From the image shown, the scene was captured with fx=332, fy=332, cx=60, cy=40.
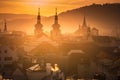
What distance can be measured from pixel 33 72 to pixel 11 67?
12344 mm

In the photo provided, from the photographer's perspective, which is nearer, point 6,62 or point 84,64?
point 84,64

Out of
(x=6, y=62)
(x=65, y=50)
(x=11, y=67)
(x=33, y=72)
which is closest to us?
(x=33, y=72)

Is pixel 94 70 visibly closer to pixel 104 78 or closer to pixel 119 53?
pixel 104 78

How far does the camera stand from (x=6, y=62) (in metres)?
61.0

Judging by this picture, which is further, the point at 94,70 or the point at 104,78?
the point at 94,70

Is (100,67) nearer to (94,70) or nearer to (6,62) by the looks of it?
(94,70)

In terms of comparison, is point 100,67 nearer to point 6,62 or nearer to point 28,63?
point 28,63

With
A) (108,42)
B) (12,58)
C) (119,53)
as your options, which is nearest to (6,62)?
(12,58)

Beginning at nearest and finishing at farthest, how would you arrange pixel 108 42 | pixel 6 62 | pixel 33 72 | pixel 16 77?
pixel 33 72 < pixel 16 77 < pixel 6 62 < pixel 108 42

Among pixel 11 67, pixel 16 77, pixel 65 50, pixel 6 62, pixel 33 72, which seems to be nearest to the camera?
pixel 33 72

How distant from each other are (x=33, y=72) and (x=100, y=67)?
15901mm

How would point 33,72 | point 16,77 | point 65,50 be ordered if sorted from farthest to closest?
point 65,50, point 16,77, point 33,72

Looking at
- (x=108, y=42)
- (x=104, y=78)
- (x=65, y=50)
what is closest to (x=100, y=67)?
(x=104, y=78)

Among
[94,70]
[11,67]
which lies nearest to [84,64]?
[94,70]
